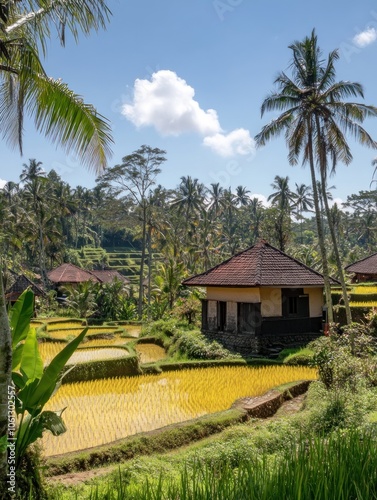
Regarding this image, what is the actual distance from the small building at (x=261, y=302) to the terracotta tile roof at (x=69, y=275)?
64.6 ft

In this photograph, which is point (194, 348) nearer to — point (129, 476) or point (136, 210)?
point (129, 476)

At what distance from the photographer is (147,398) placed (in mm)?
10508

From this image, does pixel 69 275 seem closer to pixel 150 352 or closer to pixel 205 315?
pixel 205 315

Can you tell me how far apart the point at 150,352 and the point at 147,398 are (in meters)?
7.92

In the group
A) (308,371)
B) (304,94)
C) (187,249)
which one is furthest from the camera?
(187,249)

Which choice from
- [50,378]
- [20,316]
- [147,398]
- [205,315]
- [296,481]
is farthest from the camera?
[205,315]

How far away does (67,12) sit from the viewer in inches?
207

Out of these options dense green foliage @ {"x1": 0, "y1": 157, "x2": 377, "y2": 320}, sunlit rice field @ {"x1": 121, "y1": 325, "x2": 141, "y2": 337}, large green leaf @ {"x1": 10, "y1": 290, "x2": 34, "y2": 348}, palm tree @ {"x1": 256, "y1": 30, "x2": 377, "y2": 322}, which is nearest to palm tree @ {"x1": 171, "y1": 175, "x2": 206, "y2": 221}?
dense green foliage @ {"x1": 0, "y1": 157, "x2": 377, "y2": 320}

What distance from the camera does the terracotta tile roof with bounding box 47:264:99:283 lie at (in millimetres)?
36750

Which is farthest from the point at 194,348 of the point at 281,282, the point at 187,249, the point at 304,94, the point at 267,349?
the point at 187,249

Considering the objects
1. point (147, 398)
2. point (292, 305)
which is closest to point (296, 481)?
point (147, 398)

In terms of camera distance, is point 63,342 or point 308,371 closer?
point 308,371

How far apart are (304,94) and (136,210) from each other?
16662 millimetres

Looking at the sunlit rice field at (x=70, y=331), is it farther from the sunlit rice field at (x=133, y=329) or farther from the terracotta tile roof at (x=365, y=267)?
the terracotta tile roof at (x=365, y=267)
